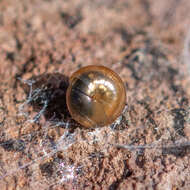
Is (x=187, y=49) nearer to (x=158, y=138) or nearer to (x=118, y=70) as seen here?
(x=118, y=70)

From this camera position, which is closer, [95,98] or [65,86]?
[95,98]

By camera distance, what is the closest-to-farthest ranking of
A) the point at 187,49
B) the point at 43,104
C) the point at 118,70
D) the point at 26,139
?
the point at 26,139, the point at 43,104, the point at 118,70, the point at 187,49

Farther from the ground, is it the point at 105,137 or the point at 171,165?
the point at 105,137

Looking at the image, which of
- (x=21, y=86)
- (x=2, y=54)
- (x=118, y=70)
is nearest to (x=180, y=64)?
(x=118, y=70)
